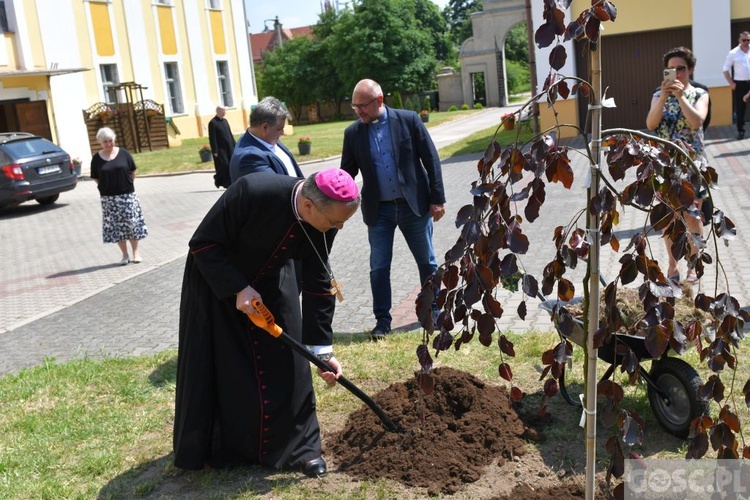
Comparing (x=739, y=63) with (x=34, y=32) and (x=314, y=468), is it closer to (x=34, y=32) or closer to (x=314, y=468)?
(x=314, y=468)

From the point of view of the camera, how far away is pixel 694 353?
508 centimetres

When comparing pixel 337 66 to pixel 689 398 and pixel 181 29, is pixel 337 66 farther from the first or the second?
pixel 689 398

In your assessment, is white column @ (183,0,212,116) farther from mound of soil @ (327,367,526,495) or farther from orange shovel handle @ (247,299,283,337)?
orange shovel handle @ (247,299,283,337)

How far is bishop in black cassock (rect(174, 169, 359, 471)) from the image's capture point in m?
3.75

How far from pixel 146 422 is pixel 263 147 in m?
2.01

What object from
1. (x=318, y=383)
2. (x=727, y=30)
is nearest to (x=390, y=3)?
(x=727, y=30)

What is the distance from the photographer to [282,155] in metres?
5.79

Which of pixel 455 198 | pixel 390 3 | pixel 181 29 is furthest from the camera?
pixel 390 3

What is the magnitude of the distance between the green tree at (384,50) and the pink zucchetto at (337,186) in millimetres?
47847

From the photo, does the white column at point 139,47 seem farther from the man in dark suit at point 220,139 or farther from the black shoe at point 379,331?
the black shoe at point 379,331

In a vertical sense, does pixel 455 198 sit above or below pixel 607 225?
below

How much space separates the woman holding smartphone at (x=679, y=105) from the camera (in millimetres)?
6297

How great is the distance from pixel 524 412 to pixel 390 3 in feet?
166

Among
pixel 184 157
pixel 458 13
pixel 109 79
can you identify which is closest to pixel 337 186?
pixel 184 157
